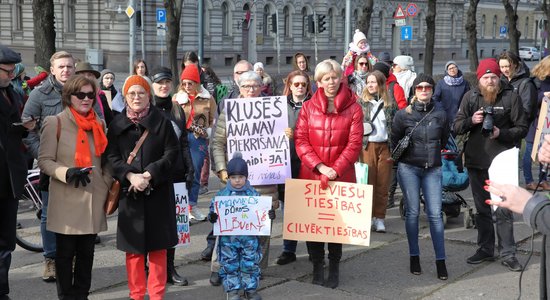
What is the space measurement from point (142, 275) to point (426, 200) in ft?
8.50

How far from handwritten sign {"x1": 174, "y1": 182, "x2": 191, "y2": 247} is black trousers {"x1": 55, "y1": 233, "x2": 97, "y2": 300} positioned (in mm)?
861

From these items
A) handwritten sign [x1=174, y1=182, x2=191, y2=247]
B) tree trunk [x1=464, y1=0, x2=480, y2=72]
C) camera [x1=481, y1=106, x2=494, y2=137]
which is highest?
tree trunk [x1=464, y1=0, x2=480, y2=72]

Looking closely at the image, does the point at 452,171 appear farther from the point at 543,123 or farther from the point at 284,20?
the point at 284,20

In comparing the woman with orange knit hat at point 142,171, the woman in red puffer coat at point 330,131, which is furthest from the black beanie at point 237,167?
the woman in red puffer coat at point 330,131

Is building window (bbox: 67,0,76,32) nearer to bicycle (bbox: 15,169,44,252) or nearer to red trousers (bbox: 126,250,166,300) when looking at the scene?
bicycle (bbox: 15,169,44,252)

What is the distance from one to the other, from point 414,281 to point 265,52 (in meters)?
39.0

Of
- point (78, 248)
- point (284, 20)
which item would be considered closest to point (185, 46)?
point (284, 20)

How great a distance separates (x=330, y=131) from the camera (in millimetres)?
5773

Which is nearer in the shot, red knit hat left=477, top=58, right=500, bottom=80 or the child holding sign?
the child holding sign

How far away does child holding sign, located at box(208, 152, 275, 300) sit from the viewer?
17.7 ft

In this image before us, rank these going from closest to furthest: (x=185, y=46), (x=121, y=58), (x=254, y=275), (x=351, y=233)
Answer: (x=254, y=275)
(x=351, y=233)
(x=121, y=58)
(x=185, y=46)

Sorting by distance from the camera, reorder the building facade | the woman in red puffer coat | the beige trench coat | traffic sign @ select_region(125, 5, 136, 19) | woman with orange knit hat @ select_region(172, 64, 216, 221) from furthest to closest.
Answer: the building facade < traffic sign @ select_region(125, 5, 136, 19) < woman with orange knit hat @ select_region(172, 64, 216, 221) < the woman in red puffer coat < the beige trench coat

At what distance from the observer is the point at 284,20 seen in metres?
46.5

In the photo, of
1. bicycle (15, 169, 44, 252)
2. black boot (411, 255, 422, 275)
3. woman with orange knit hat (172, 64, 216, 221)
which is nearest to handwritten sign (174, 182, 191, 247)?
woman with orange knit hat (172, 64, 216, 221)
